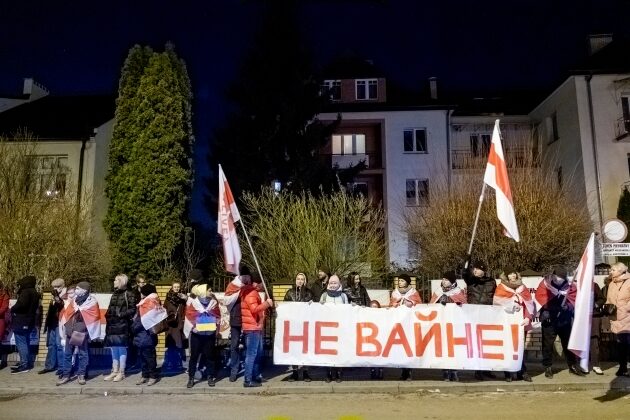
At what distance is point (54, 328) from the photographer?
1143 centimetres

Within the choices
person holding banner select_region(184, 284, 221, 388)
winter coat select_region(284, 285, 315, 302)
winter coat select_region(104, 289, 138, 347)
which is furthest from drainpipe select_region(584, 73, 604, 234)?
winter coat select_region(104, 289, 138, 347)

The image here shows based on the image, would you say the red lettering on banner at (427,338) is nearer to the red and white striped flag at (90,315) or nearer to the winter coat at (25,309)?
the red and white striped flag at (90,315)

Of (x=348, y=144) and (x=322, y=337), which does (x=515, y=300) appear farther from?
(x=348, y=144)

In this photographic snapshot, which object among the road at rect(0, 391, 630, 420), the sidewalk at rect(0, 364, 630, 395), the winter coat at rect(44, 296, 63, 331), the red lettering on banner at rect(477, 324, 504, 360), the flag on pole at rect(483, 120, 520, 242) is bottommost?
the road at rect(0, 391, 630, 420)

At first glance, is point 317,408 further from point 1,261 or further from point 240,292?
point 1,261

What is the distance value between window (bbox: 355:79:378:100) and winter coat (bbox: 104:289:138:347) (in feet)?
84.9

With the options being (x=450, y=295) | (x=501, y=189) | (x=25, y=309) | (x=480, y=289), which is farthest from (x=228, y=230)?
(x=501, y=189)

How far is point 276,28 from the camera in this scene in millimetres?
25609

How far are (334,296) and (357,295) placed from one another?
952 mm

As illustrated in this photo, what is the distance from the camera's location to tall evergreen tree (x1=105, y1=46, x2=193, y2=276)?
18797 millimetres

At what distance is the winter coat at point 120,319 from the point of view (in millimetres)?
10086

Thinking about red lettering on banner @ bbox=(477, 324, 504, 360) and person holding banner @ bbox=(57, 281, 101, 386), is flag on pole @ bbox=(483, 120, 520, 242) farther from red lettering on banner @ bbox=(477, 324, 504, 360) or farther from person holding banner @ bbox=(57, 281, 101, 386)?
person holding banner @ bbox=(57, 281, 101, 386)

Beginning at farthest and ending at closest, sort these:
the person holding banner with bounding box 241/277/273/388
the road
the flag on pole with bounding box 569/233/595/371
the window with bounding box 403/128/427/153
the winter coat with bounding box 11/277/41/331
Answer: the window with bounding box 403/128/427/153 < the winter coat with bounding box 11/277/41/331 < the person holding banner with bounding box 241/277/273/388 < the flag on pole with bounding box 569/233/595/371 < the road

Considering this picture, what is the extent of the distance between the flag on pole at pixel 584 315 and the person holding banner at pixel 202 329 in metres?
6.00
